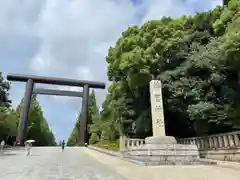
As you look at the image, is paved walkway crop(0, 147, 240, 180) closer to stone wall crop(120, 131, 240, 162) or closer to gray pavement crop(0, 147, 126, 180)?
gray pavement crop(0, 147, 126, 180)

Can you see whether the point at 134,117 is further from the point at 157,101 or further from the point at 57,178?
the point at 57,178

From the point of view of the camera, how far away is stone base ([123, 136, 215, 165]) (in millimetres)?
8859

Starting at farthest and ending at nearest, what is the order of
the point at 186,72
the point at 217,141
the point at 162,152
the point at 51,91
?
the point at 51,91
the point at 186,72
the point at 217,141
the point at 162,152

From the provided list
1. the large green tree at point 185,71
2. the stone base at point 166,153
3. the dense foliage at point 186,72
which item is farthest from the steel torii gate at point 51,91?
the stone base at point 166,153

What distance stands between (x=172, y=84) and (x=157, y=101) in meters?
2.57

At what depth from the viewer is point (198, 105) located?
11.0 metres

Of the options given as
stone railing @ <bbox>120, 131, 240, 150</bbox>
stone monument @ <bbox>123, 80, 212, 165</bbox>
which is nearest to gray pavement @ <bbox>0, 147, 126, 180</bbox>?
stone monument @ <bbox>123, 80, 212, 165</bbox>

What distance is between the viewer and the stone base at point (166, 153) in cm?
886

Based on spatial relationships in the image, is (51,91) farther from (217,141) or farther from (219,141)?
(219,141)

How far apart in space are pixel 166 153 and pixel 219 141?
9.13ft

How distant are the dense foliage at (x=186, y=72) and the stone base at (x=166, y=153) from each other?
7.24ft

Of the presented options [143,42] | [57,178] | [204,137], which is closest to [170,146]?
[204,137]

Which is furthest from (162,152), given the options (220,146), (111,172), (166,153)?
(111,172)

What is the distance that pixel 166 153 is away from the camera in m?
9.09
